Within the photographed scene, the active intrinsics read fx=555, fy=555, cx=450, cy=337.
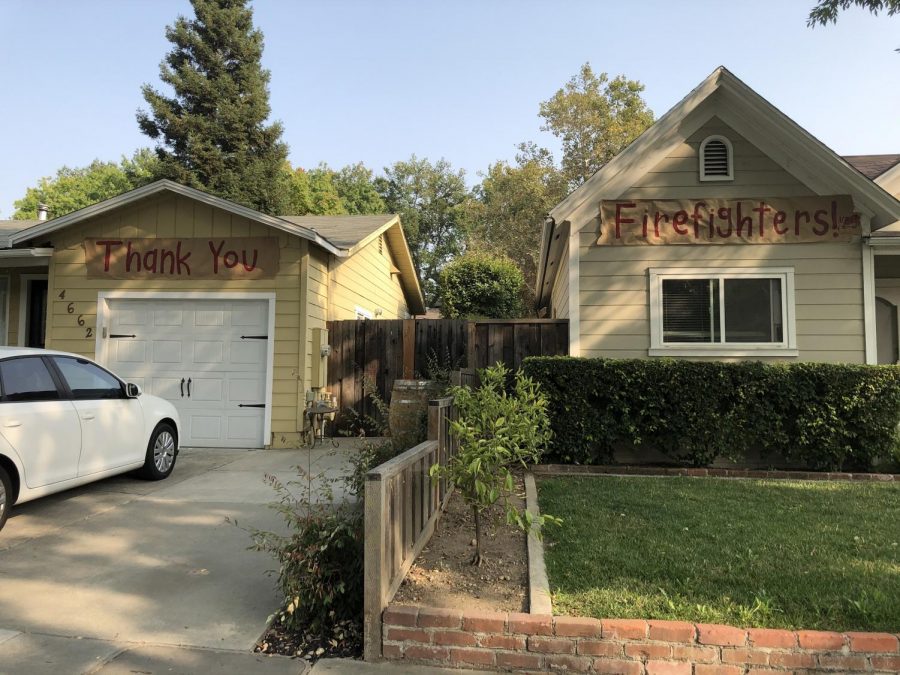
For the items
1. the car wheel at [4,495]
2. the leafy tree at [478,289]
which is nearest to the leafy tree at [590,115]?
the leafy tree at [478,289]

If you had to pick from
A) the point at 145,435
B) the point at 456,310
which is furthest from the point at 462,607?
the point at 456,310

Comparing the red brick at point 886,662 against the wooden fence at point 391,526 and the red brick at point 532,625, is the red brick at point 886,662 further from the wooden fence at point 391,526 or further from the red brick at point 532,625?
the wooden fence at point 391,526

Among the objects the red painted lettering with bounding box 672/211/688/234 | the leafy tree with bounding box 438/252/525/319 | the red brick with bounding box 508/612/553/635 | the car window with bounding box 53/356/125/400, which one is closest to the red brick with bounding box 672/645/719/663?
the red brick with bounding box 508/612/553/635

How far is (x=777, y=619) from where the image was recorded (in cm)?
311

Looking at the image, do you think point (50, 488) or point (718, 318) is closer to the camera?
point (50, 488)

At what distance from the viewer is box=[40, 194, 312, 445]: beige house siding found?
9109 mm

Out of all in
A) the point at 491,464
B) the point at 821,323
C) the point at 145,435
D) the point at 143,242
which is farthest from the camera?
the point at 143,242

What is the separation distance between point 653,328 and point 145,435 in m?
7.00

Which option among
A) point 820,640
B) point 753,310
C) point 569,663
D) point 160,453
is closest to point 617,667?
point 569,663

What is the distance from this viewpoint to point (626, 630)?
290 cm

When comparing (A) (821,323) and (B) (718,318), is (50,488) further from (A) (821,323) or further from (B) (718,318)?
(A) (821,323)

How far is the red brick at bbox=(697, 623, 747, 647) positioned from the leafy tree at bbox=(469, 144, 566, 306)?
28.7m

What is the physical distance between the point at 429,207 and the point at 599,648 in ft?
143

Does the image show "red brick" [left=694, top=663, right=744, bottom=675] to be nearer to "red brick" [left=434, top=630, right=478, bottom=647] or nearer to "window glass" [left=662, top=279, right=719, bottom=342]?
"red brick" [left=434, top=630, right=478, bottom=647]
